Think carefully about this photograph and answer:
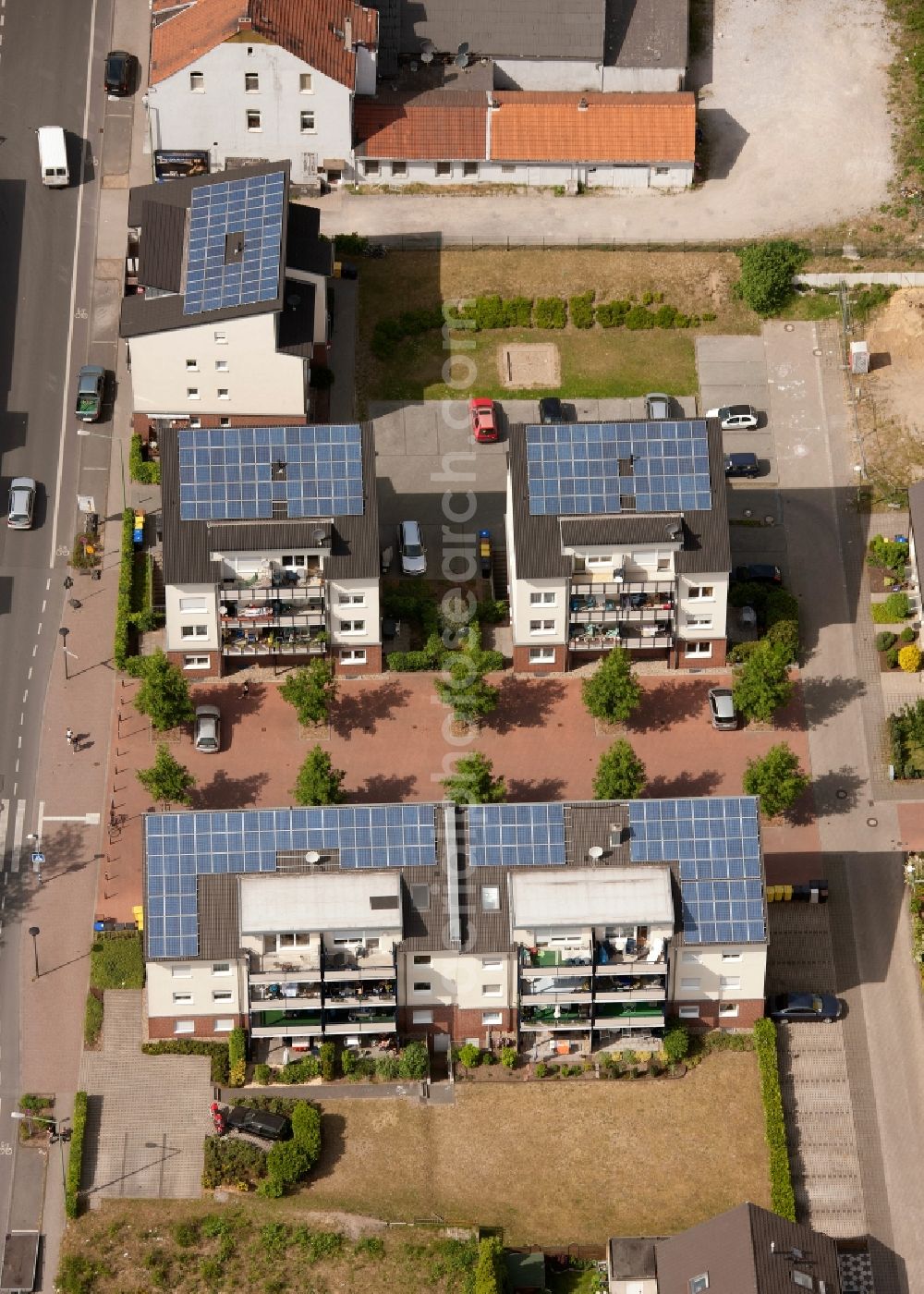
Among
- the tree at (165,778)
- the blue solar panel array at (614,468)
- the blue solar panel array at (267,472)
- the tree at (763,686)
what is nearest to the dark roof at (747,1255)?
the tree at (763,686)

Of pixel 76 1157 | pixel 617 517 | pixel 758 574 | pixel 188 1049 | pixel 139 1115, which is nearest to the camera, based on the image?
pixel 76 1157

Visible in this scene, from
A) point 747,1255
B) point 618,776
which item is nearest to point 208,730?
point 618,776

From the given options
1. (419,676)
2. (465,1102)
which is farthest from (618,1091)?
(419,676)

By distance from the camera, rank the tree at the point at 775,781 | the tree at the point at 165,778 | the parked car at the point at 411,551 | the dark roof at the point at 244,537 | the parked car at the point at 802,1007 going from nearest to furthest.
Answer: the parked car at the point at 802,1007 → the tree at the point at 775,781 → the tree at the point at 165,778 → the dark roof at the point at 244,537 → the parked car at the point at 411,551

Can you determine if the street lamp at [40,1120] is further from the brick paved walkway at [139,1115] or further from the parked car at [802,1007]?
the parked car at [802,1007]

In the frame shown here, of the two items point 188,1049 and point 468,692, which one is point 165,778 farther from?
point 468,692

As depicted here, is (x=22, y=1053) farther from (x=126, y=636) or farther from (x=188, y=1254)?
(x=126, y=636)

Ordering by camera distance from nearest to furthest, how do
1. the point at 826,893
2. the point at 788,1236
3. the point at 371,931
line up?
the point at 788,1236 → the point at 371,931 → the point at 826,893
